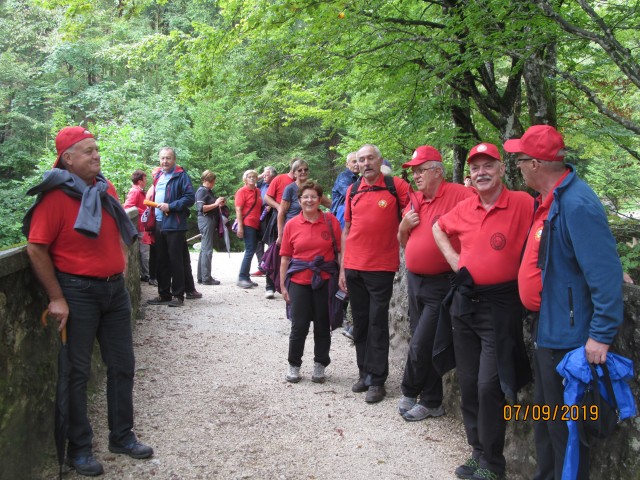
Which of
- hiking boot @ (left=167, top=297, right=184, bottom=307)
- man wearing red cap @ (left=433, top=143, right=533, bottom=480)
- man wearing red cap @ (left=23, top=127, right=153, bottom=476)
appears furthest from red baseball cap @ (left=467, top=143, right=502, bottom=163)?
hiking boot @ (left=167, top=297, right=184, bottom=307)

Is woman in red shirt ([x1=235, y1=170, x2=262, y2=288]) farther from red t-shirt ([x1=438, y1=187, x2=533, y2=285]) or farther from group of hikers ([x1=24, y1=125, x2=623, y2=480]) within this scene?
red t-shirt ([x1=438, y1=187, x2=533, y2=285])

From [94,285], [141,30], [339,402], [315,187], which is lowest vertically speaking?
[339,402]

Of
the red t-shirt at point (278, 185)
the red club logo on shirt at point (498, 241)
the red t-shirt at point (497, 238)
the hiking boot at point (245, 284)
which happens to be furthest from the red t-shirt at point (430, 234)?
the hiking boot at point (245, 284)

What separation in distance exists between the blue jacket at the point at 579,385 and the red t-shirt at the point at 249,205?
7.45m

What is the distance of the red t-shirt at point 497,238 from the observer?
349 cm

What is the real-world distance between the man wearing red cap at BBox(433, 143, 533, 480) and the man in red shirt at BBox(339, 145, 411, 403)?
1.18m

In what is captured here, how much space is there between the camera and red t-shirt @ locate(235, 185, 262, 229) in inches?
384

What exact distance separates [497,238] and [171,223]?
17.7ft

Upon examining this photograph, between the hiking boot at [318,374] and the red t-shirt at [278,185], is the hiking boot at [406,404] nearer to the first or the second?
the hiking boot at [318,374]

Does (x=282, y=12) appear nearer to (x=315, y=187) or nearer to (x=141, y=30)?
(x=315, y=187)

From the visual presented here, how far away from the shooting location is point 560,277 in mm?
2824

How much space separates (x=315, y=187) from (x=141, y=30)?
22548 mm

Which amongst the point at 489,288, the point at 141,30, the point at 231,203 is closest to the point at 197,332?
the point at 489,288

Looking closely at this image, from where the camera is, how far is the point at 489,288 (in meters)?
3.54
